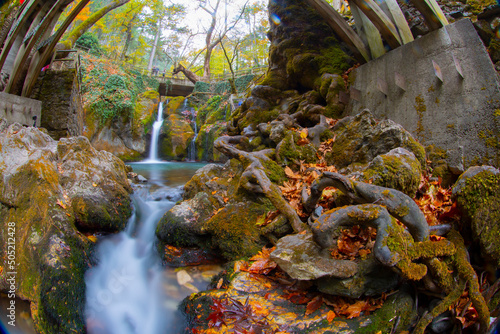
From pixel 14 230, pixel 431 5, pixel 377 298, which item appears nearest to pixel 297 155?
Answer: pixel 377 298

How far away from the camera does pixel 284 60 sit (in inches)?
355

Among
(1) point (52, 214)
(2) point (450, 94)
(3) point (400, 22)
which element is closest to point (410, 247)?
(2) point (450, 94)

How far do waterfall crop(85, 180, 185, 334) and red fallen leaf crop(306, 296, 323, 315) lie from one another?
1.70 metres

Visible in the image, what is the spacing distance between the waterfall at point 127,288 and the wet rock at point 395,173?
3126mm

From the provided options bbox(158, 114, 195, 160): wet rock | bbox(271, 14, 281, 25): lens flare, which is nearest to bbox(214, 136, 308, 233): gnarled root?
bbox(271, 14, 281, 25): lens flare

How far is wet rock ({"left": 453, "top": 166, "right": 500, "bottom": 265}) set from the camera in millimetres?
2689

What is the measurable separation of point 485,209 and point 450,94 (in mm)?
2520

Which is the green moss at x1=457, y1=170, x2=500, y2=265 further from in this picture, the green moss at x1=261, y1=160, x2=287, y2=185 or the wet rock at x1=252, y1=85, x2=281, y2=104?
the wet rock at x1=252, y1=85, x2=281, y2=104

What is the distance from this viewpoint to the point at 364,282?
7.38 feet

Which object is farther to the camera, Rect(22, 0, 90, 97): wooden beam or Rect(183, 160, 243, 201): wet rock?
Rect(22, 0, 90, 97): wooden beam

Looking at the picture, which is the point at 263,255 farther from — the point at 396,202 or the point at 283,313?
the point at 396,202

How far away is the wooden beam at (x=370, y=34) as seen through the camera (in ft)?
19.9

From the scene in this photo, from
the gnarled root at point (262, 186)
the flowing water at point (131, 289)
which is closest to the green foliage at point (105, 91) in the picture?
the flowing water at point (131, 289)

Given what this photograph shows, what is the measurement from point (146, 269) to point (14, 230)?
1.77 meters
